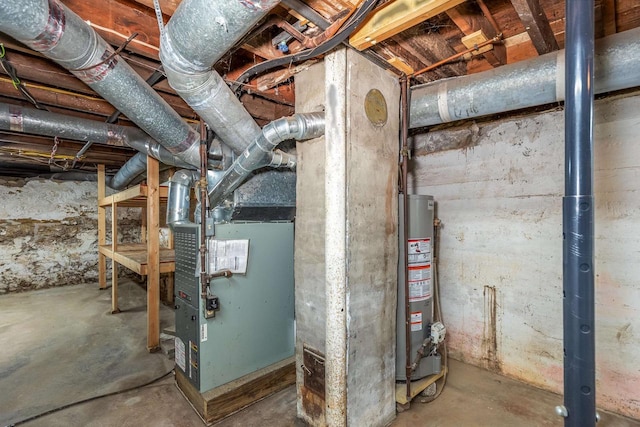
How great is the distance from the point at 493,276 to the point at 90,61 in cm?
288

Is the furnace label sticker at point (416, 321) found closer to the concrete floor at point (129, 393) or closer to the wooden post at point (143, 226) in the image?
the concrete floor at point (129, 393)

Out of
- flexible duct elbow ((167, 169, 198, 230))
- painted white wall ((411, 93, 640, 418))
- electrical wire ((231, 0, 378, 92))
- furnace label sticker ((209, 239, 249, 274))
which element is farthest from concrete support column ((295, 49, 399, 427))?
flexible duct elbow ((167, 169, 198, 230))

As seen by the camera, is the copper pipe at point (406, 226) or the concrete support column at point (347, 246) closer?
the concrete support column at point (347, 246)

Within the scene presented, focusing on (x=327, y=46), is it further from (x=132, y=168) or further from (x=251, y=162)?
(x=132, y=168)

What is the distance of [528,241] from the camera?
2182 millimetres

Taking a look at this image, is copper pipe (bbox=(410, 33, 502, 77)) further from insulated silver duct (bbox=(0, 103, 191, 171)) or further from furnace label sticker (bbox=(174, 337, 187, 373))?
furnace label sticker (bbox=(174, 337, 187, 373))

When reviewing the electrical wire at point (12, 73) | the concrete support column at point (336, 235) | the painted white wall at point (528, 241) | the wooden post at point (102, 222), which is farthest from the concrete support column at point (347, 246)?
the wooden post at point (102, 222)

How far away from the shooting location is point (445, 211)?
2.61 metres

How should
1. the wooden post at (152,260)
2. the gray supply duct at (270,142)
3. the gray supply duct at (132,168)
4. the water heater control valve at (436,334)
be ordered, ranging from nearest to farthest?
1. the gray supply duct at (270,142)
2. the water heater control valve at (436,334)
3. the wooden post at (152,260)
4. the gray supply duct at (132,168)

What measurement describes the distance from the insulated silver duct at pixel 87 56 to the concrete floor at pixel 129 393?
1.82 meters

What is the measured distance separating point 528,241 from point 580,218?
158 centimetres

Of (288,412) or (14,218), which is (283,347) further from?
(14,218)

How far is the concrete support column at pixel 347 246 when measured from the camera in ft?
5.06

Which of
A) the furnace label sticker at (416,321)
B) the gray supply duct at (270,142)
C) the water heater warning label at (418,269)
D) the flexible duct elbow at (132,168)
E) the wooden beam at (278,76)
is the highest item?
the wooden beam at (278,76)
